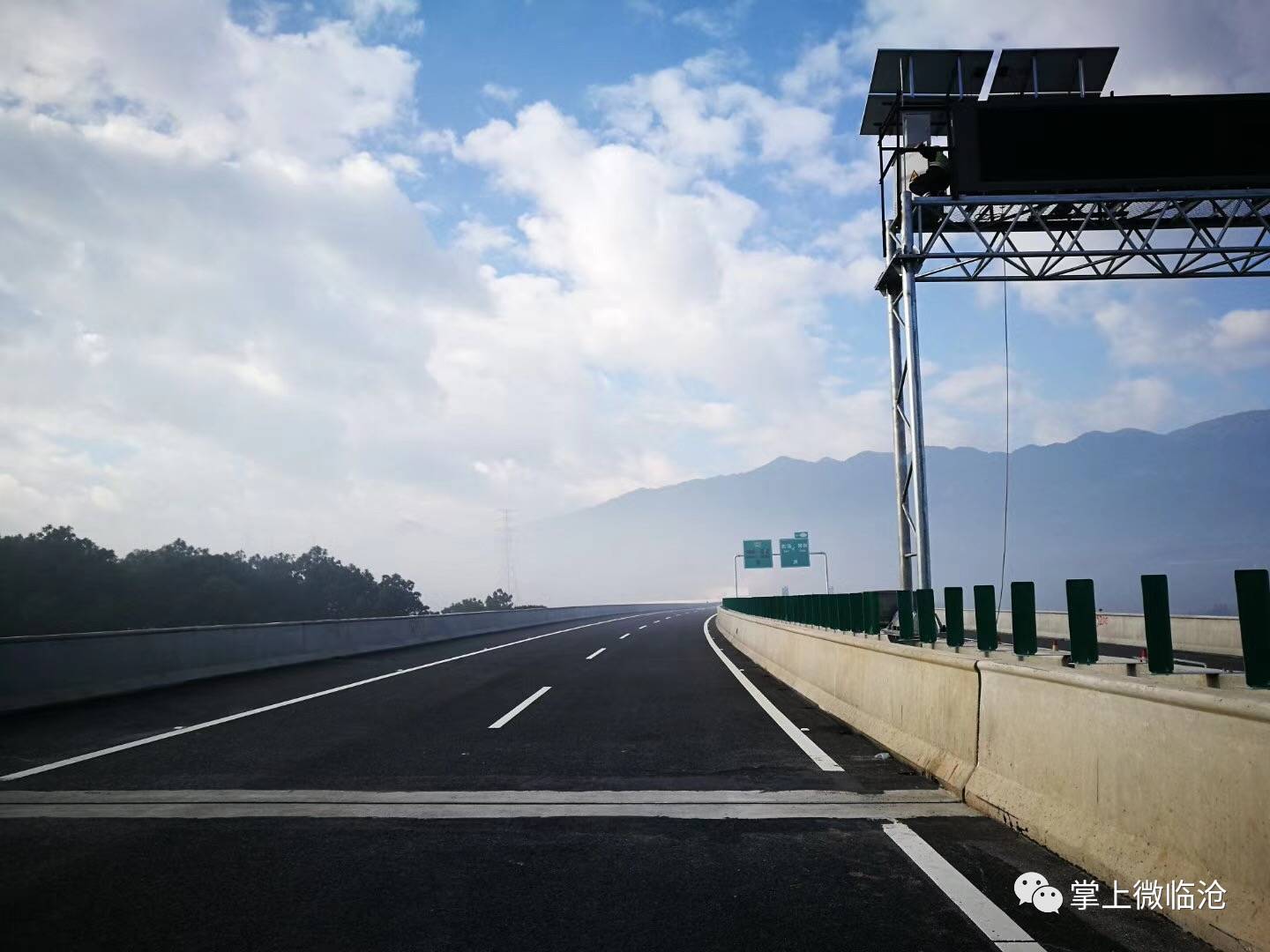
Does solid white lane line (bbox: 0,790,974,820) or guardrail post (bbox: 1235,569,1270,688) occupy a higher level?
guardrail post (bbox: 1235,569,1270,688)

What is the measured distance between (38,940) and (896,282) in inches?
748

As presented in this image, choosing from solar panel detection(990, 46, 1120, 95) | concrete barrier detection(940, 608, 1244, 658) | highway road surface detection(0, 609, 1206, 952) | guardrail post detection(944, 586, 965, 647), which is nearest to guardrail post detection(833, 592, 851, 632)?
highway road surface detection(0, 609, 1206, 952)

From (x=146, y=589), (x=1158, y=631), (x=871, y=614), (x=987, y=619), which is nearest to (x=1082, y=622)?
(x=1158, y=631)

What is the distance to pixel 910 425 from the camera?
61.6 feet

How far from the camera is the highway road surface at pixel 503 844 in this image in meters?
3.52

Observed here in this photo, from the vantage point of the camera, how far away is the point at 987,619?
23.0 feet

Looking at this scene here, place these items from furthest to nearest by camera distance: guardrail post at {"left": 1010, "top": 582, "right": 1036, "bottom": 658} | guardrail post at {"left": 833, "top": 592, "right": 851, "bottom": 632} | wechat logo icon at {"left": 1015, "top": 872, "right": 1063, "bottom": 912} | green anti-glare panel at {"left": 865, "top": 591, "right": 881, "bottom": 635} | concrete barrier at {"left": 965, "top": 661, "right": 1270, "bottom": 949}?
guardrail post at {"left": 833, "top": 592, "right": 851, "bottom": 632}, green anti-glare panel at {"left": 865, "top": 591, "right": 881, "bottom": 635}, guardrail post at {"left": 1010, "top": 582, "right": 1036, "bottom": 658}, wechat logo icon at {"left": 1015, "top": 872, "right": 1063, "bottom": 912}, concrete barrier at {"left": 965, "top": 661, "right": 1270, "bottom": 949}

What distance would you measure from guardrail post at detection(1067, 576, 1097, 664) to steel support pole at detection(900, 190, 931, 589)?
1255 centimetres

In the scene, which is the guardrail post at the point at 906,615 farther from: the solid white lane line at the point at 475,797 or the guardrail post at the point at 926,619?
the solid white lane line at the point at 475,797

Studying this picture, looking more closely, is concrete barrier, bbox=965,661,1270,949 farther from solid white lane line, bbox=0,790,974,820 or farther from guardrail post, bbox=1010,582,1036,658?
guardrail post, bbox=1010,582,1036,658

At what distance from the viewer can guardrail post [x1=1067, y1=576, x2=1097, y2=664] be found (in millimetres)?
5574

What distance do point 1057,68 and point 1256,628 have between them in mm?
18652

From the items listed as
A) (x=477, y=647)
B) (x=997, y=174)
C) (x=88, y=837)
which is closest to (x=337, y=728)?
(x=88, y=837)

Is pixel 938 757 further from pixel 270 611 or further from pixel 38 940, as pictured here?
pixel 270 611
